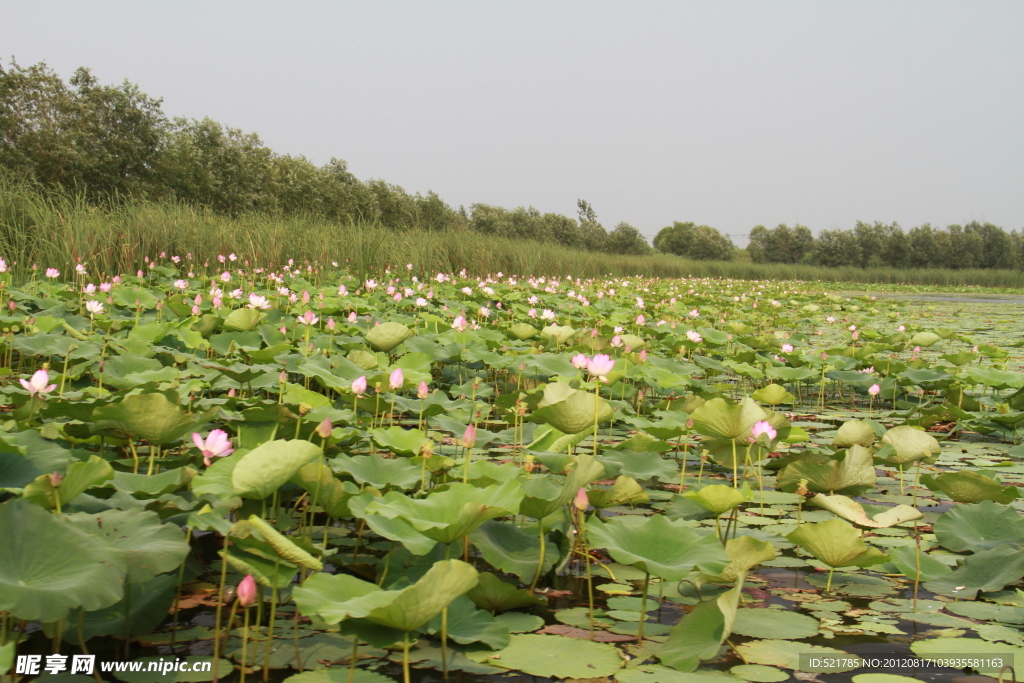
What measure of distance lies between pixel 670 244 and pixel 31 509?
67.8m

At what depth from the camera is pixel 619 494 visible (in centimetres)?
179

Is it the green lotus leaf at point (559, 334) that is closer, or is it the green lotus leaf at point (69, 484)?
the green lotus leaf at point (69, 484)

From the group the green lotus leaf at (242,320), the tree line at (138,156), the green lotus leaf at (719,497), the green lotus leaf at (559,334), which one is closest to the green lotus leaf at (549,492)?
the green lotus leaf at (719,497)

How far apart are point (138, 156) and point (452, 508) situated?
2854 centimetres

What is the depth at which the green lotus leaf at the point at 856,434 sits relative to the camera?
244 centimetres

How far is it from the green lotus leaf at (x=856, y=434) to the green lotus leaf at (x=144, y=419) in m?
2.14

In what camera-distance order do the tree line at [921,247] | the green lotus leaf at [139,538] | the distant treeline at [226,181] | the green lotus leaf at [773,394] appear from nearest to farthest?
the green lotus leaf at [139,538] < the green lotus leaf at [773,394] < the distant treeline at [226,181] < the tree line at [921,247]

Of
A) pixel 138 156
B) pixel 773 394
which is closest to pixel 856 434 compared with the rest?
pixel 773 394

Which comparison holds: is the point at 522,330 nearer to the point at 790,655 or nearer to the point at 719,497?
the point at 719,497

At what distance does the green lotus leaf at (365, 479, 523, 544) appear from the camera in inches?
47.3

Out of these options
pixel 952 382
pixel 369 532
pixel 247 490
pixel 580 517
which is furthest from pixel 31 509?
pixel 952 382

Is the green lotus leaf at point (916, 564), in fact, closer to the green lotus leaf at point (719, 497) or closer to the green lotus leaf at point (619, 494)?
the green lotus leaf at point (719, 497)

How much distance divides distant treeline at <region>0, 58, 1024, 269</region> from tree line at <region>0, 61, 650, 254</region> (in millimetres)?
44

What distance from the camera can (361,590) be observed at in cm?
111
